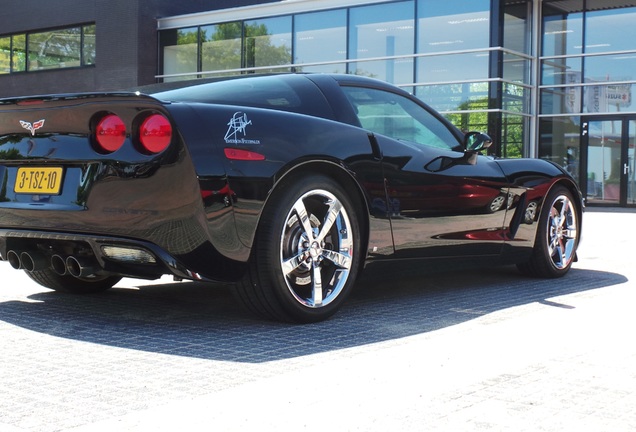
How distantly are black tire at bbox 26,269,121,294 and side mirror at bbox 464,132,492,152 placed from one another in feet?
7.77

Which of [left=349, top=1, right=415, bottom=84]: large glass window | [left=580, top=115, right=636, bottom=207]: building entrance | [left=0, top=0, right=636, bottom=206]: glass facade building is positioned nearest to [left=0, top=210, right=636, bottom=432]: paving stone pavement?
[left=0, top=0, right=636, bottom=206]: glass facade building

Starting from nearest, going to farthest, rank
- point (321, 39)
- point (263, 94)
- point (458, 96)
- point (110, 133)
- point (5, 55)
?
point (110, 133) → point (263, 94) → point (458, 96) → point (321, 39) → point (5, 55)

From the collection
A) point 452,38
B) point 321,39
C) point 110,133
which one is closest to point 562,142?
point 452,38

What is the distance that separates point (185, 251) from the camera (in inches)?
161

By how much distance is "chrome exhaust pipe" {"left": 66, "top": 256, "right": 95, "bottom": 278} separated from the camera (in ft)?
14.1

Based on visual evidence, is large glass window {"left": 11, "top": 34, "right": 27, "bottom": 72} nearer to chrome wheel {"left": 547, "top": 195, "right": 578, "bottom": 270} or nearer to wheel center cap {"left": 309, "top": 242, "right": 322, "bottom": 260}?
chrome wheel {"left": 547, "top": 195, "right": 578, "bottom": 270}

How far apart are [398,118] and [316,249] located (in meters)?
1.33

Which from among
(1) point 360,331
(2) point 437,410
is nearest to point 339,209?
(1) point 360,331

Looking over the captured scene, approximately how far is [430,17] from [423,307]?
17.9m

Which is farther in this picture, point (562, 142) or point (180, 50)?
point (180, 50)

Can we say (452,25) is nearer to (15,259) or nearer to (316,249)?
(316,249)

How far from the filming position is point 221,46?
26328 mm

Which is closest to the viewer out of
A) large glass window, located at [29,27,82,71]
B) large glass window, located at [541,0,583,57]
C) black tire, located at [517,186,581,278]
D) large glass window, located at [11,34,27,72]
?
black tire, located at [517,186,581,278]

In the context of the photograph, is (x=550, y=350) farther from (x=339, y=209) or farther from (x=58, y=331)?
(x=58, y=331)
